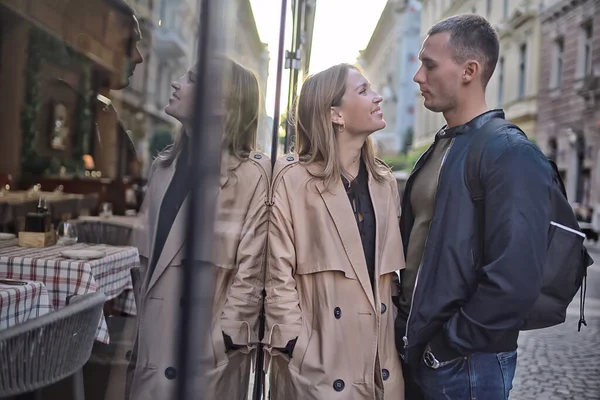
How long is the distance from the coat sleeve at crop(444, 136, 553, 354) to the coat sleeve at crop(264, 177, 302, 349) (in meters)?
0.47

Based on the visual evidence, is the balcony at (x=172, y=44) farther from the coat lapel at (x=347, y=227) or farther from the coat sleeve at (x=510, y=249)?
the coat sleeve at (x=510, y=249)

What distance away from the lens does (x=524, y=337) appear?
19.3ft

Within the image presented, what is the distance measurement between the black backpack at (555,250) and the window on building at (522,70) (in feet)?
69.2

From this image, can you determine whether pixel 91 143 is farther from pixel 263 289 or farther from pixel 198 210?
pixel 198 210

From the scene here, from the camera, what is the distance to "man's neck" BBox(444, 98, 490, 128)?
1.90m

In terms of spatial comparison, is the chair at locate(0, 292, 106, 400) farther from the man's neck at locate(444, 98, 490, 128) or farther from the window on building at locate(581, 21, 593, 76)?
the window on building at locate(581, 21, 593, 76)

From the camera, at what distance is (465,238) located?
1.73m

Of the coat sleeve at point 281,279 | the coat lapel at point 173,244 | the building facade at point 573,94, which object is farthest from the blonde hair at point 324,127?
the building facade at point 573,94

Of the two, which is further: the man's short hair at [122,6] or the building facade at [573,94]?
the building facade at [573,94]

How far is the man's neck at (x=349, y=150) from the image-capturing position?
211 cm

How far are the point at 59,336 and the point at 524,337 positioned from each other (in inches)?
187

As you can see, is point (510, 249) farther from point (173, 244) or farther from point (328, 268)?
point (173, 244)

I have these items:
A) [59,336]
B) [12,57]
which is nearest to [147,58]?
[59,336]

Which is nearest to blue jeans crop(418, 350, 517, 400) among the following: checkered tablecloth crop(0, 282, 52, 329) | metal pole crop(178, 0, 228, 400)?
metal pole crop(178, 0, 228, 400)
